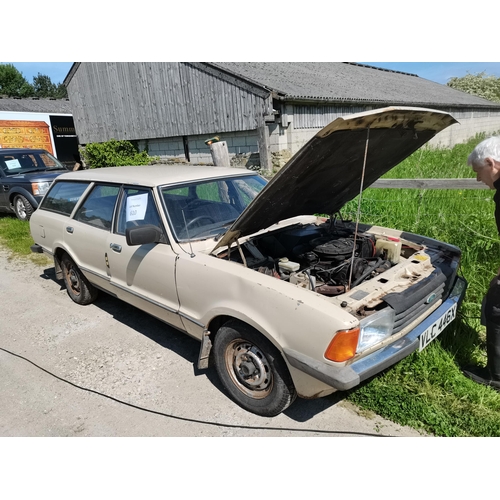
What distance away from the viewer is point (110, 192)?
4051mm

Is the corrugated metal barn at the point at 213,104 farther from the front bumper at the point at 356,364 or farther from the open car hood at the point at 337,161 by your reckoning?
the front bumper at the point at 356,364

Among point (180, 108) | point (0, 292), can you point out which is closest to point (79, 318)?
point (0, 292)

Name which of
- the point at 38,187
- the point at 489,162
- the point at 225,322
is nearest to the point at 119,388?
the point at 225,322

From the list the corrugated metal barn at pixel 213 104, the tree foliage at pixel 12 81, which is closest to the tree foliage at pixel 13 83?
the tree foliage at pixel 12 81

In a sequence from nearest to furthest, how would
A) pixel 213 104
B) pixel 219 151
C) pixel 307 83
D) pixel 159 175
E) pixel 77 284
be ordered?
pixel 159 175 < pixel 77 284 < pixel 219 151 < pixel 213 104 < pixel 307 83

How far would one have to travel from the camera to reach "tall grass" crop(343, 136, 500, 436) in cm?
265

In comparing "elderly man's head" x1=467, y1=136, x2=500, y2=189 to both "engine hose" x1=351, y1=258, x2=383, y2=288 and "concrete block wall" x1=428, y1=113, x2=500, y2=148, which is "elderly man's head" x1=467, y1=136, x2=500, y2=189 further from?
"concrete block wall" x1=428, y1=113, x2=500, y2=148

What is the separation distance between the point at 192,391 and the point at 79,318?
2.18 m

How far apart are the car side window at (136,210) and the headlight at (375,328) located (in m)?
1.92

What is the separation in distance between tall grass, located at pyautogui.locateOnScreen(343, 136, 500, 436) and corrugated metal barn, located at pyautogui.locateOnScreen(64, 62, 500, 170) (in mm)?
6848

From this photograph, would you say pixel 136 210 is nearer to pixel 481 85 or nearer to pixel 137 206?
pixel 137 206

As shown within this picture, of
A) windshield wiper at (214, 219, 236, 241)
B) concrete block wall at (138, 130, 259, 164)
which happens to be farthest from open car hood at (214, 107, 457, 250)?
concrete block wall at (138, 130, 259, 164)

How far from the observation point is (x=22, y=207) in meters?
9.61

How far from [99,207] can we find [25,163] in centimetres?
787
